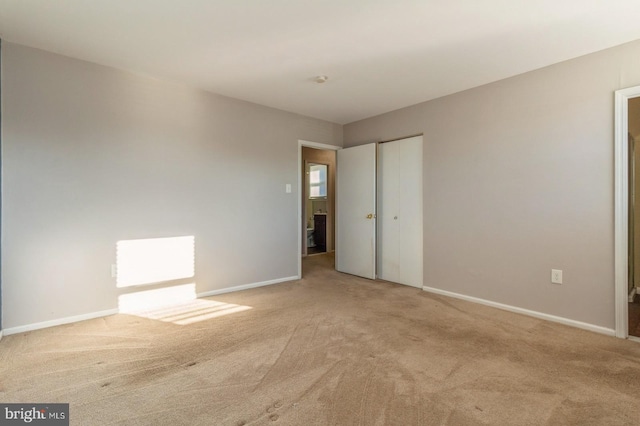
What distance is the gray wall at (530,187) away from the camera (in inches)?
103

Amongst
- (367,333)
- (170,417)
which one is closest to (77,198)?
(170,417)

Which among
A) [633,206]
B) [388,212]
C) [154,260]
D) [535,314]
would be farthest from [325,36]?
[633,206]

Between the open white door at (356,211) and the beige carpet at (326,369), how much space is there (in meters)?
1.58

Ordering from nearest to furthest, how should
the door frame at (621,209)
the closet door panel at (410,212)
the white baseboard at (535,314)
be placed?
the door frame at (621,209)
the white baseboard at (535,314)
the closet door panel at (410,212)

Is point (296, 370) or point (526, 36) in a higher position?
point (526, 36)

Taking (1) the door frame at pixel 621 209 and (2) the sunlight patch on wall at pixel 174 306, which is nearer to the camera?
(1) the door frame at pixel 621 209

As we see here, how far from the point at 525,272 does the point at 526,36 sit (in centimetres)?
211

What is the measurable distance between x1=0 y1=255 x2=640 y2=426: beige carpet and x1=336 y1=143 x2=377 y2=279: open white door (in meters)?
1.58

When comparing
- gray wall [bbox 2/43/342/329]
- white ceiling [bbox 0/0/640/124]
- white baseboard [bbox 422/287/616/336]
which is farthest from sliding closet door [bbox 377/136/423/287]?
gray wall [bbox 2/43/342/329]

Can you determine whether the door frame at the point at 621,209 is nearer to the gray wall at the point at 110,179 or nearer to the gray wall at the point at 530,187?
the gray wall at the point at 530,187

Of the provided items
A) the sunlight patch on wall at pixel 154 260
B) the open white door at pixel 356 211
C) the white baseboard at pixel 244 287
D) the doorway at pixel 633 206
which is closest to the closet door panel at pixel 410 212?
the open white door at pixel 356 211

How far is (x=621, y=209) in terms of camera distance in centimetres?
249

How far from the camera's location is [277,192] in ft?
14.0

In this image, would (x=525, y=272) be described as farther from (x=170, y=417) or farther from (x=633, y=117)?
(x=170, y=417)
